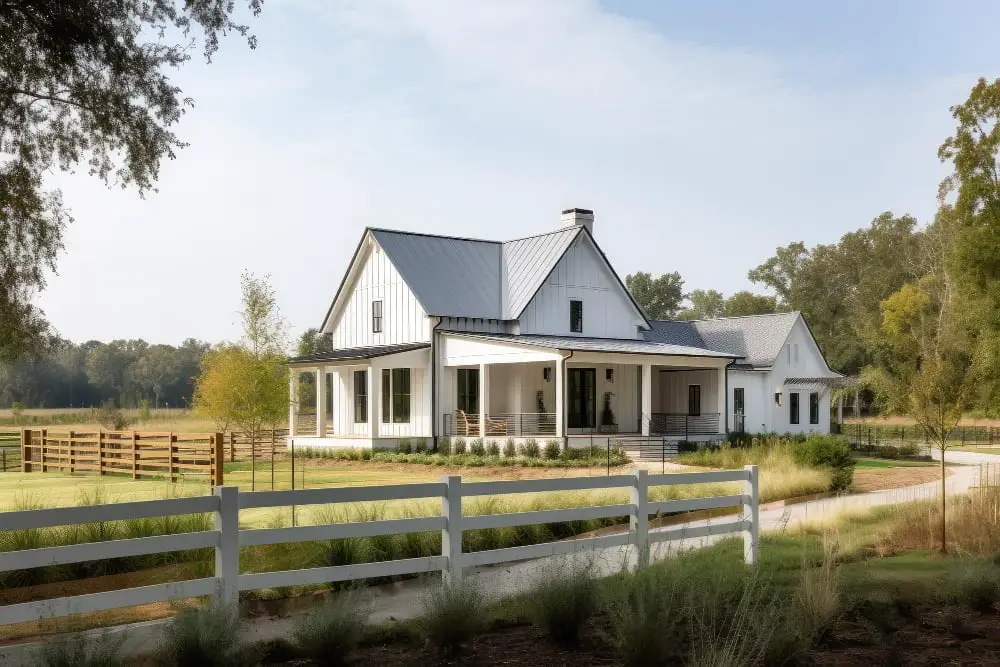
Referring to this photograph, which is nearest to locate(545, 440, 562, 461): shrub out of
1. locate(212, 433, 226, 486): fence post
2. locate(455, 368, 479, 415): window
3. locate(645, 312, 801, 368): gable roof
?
locate(455, 368, 479, 415): window

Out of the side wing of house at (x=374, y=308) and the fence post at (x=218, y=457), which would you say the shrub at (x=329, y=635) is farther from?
the side wing of house at (x=374, y=308)

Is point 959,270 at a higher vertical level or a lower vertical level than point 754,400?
higher

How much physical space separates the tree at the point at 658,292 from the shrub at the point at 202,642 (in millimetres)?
84267

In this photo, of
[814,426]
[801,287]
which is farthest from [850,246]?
[814,426]

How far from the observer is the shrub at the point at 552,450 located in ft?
107

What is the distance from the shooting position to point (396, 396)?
3978cm

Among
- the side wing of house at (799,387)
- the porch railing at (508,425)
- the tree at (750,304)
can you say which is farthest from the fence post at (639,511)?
the tree at (750,304)

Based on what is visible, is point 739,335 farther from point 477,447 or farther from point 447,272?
point 477,447

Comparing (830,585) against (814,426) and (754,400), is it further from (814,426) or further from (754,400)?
(814,426)

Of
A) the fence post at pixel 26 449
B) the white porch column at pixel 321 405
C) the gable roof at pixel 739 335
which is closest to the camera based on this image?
the fence post at pixel 26 449

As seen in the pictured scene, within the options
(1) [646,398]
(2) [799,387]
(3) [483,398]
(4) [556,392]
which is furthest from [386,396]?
(2) [799,387]

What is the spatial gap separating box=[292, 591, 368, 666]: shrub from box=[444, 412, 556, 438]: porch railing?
2918 centimetres

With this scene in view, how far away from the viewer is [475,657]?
7617 millimetres

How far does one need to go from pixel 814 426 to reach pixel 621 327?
450 inches
